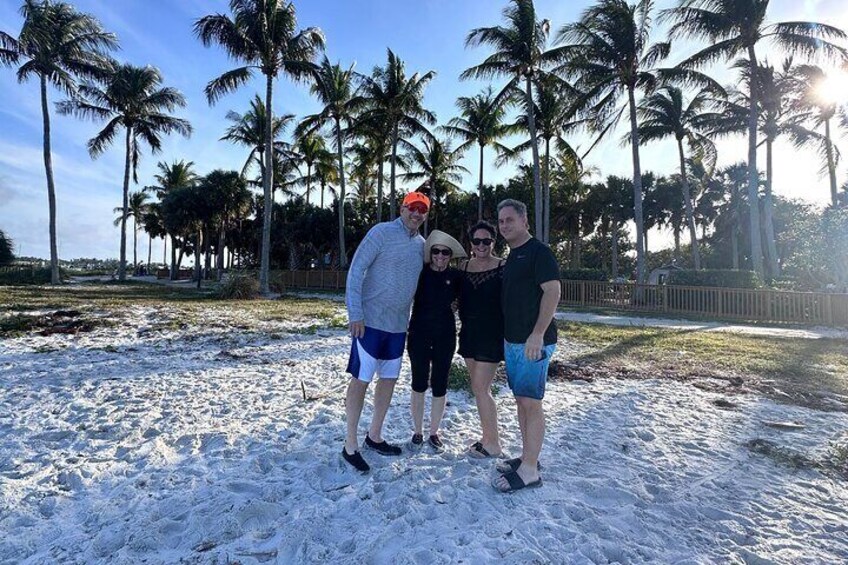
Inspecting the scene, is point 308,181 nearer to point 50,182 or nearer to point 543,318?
point 50,182

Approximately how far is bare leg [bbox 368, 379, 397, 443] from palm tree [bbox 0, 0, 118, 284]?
26.6 m

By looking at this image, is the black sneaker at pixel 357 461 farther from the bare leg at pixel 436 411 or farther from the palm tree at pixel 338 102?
the palm tree at pixel 338 102

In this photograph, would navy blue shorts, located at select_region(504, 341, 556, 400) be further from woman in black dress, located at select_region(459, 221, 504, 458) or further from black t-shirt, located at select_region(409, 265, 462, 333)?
black t-shirt, located at select_region(409, 265, 462, 333)

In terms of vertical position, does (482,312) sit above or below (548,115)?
below

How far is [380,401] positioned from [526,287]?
4.52ft

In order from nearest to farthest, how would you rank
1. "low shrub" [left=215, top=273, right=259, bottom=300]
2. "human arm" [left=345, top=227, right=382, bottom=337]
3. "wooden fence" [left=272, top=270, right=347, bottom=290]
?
"human arm" [left=345, top=227, right=382, bottom=337], "low shrub" [left=215, top=273, right=259, bottom=300], "wooden fence" [left=272, top=270, right=347, bottom=290]

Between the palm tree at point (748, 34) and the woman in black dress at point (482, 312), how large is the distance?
62.1 feet

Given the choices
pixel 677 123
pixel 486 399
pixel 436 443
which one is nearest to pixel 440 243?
pixel 486 399

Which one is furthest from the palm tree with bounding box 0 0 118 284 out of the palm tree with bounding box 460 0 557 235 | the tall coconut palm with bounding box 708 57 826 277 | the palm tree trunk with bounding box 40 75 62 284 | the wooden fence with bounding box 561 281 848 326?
the tall coconut palm with bounding box 708 57 826 277

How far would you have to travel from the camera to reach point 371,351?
2.93 meters

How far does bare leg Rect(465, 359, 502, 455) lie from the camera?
2986 mm

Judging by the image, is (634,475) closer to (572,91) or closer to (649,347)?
(649,347)

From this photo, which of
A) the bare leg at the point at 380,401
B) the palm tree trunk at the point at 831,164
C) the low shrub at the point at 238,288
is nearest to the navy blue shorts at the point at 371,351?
the bare leg at the point at 380,401

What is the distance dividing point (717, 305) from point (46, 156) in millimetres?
30969
